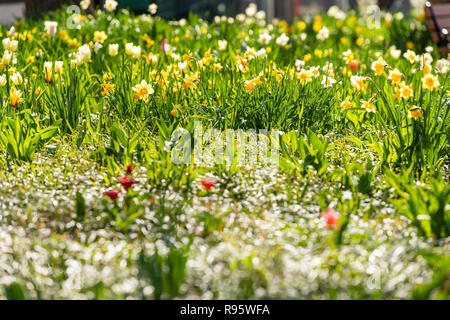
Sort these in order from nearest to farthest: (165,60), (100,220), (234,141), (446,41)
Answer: (100,220), (234,141), (165,60), (446,41)

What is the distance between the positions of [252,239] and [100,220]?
605 mm

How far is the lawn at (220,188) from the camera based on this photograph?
1725mm

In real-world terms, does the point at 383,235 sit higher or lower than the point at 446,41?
lower

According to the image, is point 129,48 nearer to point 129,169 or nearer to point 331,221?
point 129,169

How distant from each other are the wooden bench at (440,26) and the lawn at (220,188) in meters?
1.92

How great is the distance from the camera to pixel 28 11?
738 cm

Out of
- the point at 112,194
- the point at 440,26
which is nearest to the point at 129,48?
the point at 112,194

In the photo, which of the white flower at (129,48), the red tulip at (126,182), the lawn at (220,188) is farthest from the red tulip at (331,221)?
the white flower at (129,48)

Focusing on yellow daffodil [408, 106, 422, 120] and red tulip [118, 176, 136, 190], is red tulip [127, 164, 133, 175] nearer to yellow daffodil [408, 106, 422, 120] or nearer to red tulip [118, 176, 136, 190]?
red tulip [118, 176, 136, 190]

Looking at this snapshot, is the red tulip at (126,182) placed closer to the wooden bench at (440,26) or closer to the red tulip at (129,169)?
the red tulip at (129,169)

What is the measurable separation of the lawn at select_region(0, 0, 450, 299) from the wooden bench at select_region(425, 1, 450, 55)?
1922mm

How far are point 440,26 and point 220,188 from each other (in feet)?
14.3
